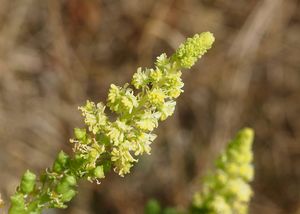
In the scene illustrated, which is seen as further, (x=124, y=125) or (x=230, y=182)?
(x=230, y=182)

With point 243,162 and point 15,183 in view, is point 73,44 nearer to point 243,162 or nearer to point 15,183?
point 15,183

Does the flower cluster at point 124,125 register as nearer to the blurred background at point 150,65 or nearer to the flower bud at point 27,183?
the flower bud at point 27,183

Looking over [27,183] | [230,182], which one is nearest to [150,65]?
[230,182]

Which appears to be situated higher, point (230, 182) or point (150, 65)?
point (150, 65)

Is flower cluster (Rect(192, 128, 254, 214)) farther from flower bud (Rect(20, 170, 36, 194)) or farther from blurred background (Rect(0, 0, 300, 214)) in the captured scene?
blurred background (Rect(0, 0, 300, 214))

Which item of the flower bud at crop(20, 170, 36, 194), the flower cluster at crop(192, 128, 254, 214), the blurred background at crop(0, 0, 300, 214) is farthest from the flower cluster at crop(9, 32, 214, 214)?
the blurred background at crop(0, 0, 300, 214)

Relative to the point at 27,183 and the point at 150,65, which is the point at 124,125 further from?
the point at 150,65
